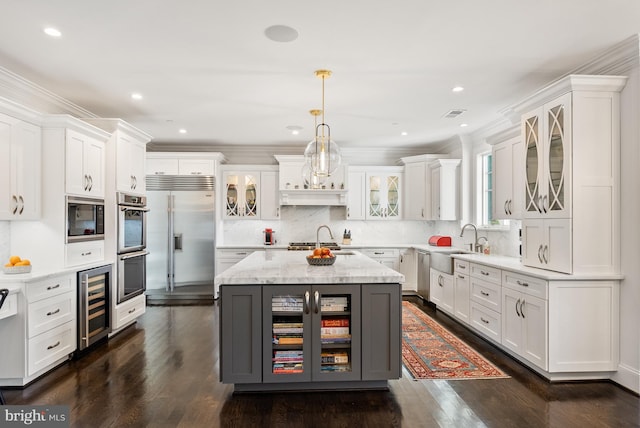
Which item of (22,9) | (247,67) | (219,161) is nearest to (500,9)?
(247,67)

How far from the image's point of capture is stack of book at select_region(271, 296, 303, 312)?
2922 mm

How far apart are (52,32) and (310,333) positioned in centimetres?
290

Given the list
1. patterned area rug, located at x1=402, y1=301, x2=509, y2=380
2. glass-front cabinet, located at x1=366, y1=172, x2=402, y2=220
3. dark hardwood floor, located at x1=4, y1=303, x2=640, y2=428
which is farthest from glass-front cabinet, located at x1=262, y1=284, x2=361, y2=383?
glass-front cabinet, located at x1=366, y1=172, x2=402, y2=220

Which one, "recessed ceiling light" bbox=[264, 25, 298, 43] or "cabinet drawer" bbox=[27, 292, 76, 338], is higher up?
"recessed ceiling light" bbox=[264, 25, 298, 43]

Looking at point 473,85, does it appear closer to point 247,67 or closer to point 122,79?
point 247,67

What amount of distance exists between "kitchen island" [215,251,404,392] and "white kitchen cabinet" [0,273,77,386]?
1623mm

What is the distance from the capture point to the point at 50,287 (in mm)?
3342

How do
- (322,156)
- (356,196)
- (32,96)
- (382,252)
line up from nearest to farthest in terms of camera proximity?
(322,156) → (32,96) → (382,252) → (356,196)

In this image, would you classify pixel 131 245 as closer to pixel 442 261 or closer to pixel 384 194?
pixel 442 261

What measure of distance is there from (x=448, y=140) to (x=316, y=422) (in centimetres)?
532

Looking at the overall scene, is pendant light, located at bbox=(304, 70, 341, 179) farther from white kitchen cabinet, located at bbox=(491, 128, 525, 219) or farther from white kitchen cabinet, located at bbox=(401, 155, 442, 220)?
white kitchen cabinet, located at bbox=(401, 155, 442, 220)

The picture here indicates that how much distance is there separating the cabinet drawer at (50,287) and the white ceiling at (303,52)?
6.18 ft

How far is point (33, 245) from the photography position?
366 cm

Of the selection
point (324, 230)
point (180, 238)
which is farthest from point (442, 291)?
point (180, 238)
